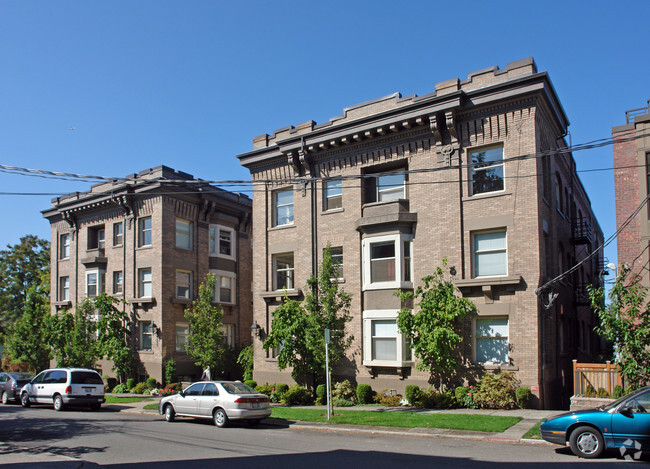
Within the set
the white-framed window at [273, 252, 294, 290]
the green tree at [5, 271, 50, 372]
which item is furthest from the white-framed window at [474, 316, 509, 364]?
the green tree at [5, 271, 50, 372]

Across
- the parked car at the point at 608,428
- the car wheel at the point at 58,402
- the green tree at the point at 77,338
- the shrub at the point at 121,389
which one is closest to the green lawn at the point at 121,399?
the shrub at the point at 121,389

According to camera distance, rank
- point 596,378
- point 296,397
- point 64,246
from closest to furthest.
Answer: point 596,378
point 296,397
point 64,246

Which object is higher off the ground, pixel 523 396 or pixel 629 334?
pixel 629 334

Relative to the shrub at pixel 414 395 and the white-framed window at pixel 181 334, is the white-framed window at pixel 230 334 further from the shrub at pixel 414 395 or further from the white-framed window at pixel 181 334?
the shrub at pixel 414 395

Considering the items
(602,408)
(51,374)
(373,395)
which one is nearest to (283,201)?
(373,395)

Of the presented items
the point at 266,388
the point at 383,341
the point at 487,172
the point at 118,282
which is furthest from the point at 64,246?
the point at 487,172

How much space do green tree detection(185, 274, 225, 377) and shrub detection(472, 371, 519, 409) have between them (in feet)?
44.0

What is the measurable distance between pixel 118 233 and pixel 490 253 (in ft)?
76.1

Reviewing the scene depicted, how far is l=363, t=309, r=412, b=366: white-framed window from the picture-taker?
22.1 metres

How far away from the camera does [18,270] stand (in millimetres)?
54188

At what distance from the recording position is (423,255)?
22.2 metres

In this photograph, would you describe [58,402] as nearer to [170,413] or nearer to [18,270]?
[170,413]

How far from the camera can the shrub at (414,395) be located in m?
20.5

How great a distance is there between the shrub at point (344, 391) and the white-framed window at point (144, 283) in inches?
569
